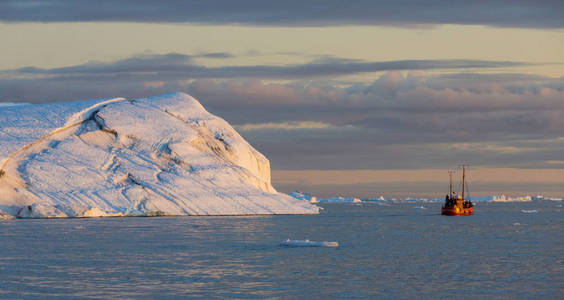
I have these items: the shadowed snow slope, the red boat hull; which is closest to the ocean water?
the shadowed snow slope

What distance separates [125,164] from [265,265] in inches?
1810

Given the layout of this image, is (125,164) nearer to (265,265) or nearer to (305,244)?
(305,244)

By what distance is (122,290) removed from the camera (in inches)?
1048

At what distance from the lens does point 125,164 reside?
78000 millimetres

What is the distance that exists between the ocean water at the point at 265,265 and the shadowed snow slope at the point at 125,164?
16.7 metres

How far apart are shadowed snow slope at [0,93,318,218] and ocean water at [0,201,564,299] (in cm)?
1671

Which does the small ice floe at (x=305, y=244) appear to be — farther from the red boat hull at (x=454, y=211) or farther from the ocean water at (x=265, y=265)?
the red boat hull at (x=454, y=211)

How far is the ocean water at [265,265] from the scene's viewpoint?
2688 centimetres

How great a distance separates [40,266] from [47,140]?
4750 centimetres

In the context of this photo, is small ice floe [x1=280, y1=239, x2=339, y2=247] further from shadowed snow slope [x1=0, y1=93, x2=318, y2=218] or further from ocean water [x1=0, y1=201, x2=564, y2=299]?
shadowed snow slope [x1=0, y1=93, x2=318, y2=218]

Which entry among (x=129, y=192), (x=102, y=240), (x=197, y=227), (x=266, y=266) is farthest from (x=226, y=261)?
(x=129, y=192)

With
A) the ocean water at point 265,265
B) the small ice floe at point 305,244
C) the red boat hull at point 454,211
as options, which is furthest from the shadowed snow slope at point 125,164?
the small ice floe at point 305,244

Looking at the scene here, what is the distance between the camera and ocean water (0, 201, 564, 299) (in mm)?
26875

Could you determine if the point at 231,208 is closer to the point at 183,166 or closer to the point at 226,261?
the point at 183,166
